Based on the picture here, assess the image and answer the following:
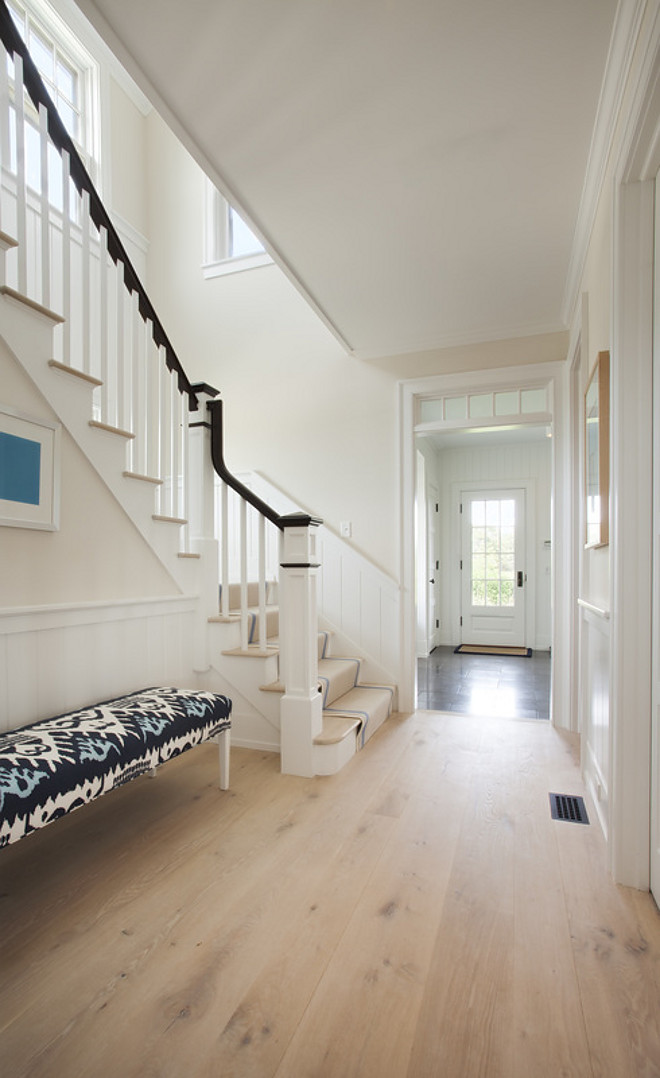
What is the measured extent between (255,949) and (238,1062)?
0.34 metres

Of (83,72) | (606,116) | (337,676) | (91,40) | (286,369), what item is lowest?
(337,676)

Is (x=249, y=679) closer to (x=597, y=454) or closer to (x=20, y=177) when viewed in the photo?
(x=597, y=454)

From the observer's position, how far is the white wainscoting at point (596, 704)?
6.82 feet

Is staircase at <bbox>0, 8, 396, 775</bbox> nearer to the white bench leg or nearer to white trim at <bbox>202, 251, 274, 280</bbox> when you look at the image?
the white bench leg

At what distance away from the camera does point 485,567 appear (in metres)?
7.13

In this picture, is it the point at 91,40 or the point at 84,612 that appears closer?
the point at 84,612

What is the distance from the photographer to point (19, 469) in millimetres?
1989

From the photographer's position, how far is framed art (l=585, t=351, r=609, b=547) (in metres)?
2.08

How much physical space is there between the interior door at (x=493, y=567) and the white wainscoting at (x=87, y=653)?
4.91 metres

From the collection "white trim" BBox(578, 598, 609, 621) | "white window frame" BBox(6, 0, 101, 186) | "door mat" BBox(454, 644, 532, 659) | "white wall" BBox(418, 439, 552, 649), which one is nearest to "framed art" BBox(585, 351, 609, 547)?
"white trim" BBox(578, 598, 609, 621)

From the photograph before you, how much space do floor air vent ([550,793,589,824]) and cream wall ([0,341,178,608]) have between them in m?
2.01

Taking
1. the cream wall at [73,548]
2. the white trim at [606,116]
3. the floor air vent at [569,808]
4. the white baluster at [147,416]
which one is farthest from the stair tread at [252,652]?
the white trim at [606,116]

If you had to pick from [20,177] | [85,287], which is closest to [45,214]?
[20,177]

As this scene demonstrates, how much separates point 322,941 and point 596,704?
1.43 metres
